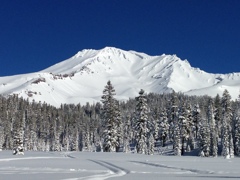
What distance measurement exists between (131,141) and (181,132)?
7422 cm

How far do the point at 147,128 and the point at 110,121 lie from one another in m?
10.0

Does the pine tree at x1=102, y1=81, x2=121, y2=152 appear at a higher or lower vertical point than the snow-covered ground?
higher

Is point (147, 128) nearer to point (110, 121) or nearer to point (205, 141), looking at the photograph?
point (110, 121)

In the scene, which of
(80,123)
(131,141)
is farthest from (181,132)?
(80,123)

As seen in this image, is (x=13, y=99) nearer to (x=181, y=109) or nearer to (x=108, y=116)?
(x=181, y=109)

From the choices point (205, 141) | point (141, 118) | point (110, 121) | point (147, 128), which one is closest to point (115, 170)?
point (110, 121)

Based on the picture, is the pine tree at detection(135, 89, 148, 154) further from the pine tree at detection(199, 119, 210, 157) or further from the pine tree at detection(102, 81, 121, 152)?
the pine tree at detection(199, 119, 210, 157)

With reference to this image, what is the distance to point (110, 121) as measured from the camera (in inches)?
1967

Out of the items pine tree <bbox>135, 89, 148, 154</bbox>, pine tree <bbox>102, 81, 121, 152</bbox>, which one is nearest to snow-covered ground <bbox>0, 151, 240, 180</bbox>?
pine tree <bbox>102, 81, 121, 152</bbox>

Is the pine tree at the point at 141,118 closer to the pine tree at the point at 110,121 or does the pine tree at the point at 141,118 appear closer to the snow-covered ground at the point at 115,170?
the pine tree at the point at 110,121

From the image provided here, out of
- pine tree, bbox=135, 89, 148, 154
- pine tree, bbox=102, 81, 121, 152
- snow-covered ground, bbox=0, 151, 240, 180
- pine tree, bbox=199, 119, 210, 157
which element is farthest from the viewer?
pine tree, bbox=199, 119, 210, 157

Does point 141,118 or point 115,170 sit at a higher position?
point 141,118

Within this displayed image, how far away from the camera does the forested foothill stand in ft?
168

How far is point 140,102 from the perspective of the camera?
54.6 metres
